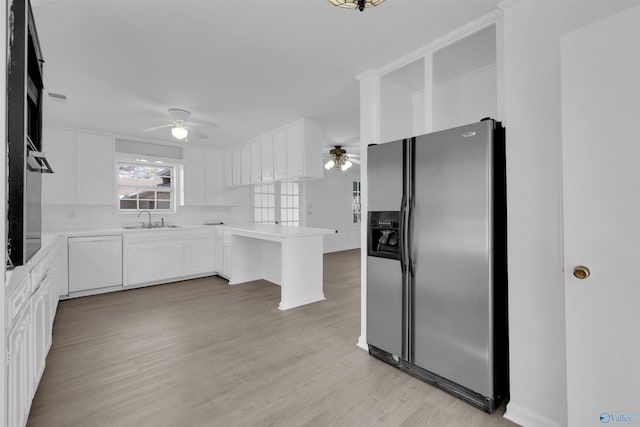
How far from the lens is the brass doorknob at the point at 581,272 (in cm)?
132

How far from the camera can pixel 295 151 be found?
4195 mm

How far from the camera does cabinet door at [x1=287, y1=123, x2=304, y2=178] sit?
4.05 meters

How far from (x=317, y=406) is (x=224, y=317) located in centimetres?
184

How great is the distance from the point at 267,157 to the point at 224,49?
8.32 feet

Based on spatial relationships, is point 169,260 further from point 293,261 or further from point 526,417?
point 526,417

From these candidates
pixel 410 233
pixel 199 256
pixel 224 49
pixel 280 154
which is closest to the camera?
pixel 410 233

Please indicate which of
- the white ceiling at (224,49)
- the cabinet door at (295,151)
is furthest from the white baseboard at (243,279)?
the white ceiling at (224,49)

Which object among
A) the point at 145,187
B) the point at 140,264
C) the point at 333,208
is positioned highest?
the point at 145,187

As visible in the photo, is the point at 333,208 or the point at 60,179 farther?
the point at 333,208

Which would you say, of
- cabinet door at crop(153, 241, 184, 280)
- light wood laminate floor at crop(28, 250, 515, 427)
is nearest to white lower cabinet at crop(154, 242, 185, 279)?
cabinet door at crop(153, 241, 184, 280)

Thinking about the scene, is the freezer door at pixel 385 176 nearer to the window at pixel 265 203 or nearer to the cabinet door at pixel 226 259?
the cabinet door at pixel 226 259

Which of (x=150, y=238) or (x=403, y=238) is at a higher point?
(x=403, y=238)

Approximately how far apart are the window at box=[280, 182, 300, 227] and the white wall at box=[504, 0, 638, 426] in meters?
4.93

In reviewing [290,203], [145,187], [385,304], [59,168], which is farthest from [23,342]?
[290,203]
